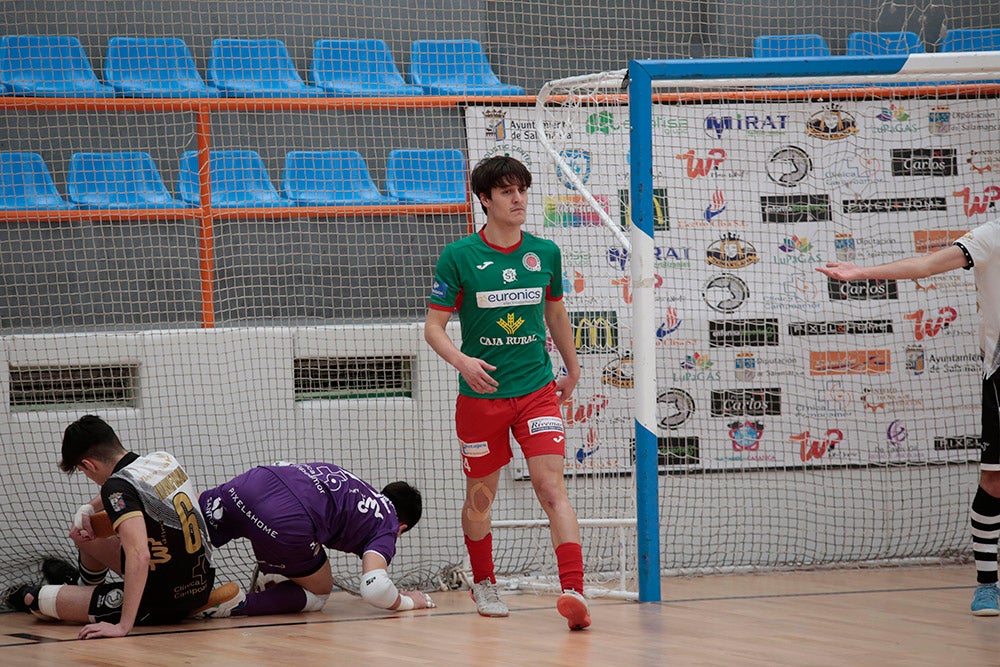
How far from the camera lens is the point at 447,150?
25.2 feet

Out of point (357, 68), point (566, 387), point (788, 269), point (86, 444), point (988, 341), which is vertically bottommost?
point (86, 444)

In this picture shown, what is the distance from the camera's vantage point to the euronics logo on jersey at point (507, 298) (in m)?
4.99

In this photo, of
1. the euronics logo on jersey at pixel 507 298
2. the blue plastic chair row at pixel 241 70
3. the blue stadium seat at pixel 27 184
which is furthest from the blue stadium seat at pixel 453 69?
the euronics logo on jersey at pixel 507 298

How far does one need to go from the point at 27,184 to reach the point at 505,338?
3503 millimetres

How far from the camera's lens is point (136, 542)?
4.82 metres

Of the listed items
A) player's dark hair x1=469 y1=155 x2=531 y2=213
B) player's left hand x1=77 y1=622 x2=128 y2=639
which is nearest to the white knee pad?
player's left hand x1=77 y1=622 x2=128 y2=639

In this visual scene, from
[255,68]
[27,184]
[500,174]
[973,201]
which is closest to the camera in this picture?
[500,174]

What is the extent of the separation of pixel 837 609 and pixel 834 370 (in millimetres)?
2279

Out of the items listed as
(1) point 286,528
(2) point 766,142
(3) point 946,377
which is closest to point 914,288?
(3) point 946,377

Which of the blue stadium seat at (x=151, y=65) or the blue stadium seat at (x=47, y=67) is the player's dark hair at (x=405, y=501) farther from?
the blue stadium seat at (x=151, y=65)

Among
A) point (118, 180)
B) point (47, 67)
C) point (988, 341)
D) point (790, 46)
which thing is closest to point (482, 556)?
point (988, 341)

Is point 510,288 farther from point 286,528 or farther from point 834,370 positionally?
point 834,370

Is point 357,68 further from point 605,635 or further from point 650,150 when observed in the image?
point 605,635

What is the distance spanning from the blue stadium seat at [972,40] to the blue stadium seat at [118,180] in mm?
5438
